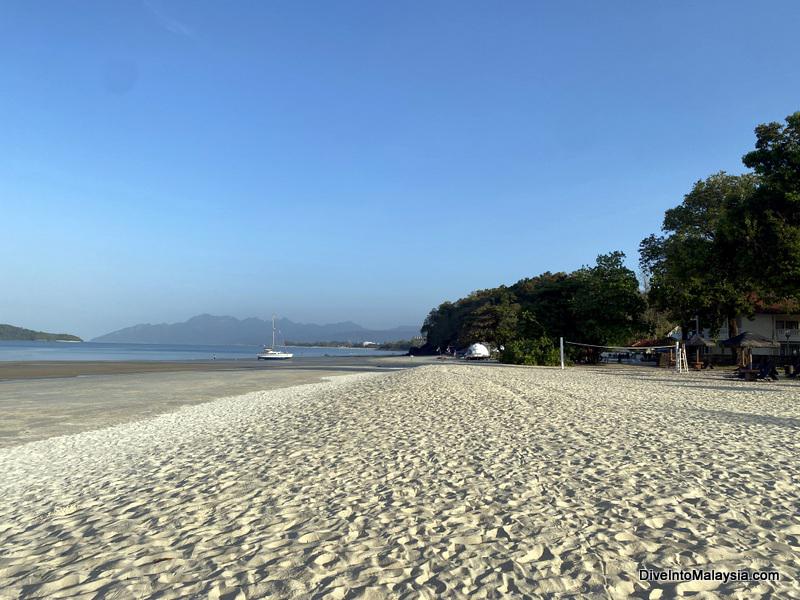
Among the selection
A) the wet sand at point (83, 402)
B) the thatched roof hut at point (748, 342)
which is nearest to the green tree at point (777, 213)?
the thatched roof hut at point (748, 342)

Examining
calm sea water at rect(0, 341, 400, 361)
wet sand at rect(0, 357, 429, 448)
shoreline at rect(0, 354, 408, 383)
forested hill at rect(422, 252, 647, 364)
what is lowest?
wet sand at rect(0, 357, 429, 448)

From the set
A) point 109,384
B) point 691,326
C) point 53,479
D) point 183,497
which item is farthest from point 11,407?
point 691,326

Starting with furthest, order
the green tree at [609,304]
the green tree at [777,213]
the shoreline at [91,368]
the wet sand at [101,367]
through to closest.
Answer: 1. the green tree at [609,304]
2. the wet sand at [101,367]
3. the shoreline at [91,368]
4. the green tree at [777,213]

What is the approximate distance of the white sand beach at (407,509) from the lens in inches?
159

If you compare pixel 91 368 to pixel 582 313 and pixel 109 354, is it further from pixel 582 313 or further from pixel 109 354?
pixel 109 354

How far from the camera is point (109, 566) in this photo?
444cm

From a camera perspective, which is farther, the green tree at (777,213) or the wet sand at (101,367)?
the wet sand at (101,367)

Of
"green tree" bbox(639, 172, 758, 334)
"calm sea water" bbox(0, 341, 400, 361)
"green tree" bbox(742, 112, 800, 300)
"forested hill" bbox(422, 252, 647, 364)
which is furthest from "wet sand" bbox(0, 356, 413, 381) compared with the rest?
"green tree" bbox(742, 112, 800, 300)

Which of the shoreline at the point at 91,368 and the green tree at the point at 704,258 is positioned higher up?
the green tree at the point at 704,258

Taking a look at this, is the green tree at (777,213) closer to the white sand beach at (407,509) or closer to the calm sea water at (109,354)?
the white sand beach at (407,509)

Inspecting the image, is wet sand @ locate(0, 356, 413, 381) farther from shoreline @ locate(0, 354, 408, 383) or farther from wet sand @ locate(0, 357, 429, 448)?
wet sand @ locate(0, 357, 429, 448)

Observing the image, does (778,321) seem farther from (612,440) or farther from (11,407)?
(11,407)

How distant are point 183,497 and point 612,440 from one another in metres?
6.79

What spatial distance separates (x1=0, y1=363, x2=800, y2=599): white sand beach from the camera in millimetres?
4031
